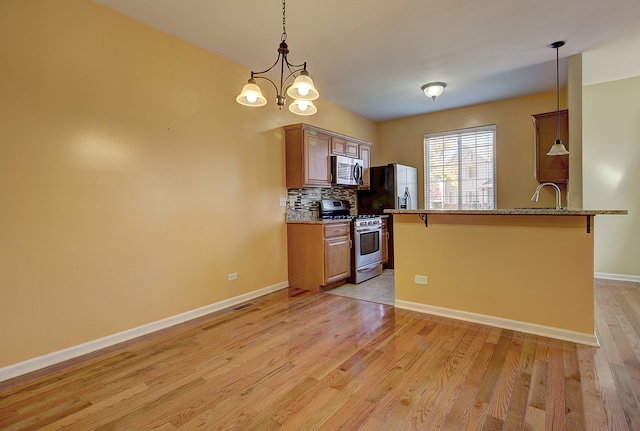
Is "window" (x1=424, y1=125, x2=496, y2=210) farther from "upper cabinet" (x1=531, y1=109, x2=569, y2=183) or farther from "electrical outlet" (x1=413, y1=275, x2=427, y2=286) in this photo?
"electrical outlet" (x1=413, y1=275, x2=427, y2=286)

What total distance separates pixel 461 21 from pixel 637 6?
1436 millimetres

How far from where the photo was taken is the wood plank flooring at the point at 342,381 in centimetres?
174

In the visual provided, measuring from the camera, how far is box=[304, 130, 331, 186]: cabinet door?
4.36 meters

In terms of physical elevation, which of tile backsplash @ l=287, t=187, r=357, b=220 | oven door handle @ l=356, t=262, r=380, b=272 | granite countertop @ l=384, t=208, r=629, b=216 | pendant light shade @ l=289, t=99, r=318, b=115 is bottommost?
oven door handle @ l=356, t=262, r=380, b=272

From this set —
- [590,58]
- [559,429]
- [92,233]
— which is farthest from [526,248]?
[92,233]

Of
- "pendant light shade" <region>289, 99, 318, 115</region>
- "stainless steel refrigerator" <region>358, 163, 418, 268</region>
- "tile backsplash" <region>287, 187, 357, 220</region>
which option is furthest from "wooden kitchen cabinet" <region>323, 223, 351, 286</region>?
"pendant light shade" <region>289, 99, 318, 115</region>

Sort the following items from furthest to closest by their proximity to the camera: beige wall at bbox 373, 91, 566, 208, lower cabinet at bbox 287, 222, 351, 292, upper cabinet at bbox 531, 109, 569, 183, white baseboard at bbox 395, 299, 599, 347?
beige wall at bbox 373, 91, 566, 208 → upper cabinet at bbox 531, 109, 569, 183 → lower cabinet at bbox 287, 222, 351, 292 → white baseboard at bbox 395, 299, 599, 347

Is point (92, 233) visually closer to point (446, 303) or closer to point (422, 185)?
point (446, 303)

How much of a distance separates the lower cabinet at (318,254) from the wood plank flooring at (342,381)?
1.16m

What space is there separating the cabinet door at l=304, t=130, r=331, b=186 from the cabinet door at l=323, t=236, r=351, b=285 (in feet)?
2.83

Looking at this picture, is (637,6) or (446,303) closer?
(637,6)

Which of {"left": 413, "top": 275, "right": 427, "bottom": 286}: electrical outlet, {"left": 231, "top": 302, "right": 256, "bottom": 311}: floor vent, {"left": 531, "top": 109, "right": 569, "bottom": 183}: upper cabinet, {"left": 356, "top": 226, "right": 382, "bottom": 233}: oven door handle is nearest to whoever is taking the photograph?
{"left": 413, "top": 275, "right": 427, "bottom": 286}: electrical outlet

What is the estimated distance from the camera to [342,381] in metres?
2.10

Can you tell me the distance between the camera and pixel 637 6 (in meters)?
2.78
